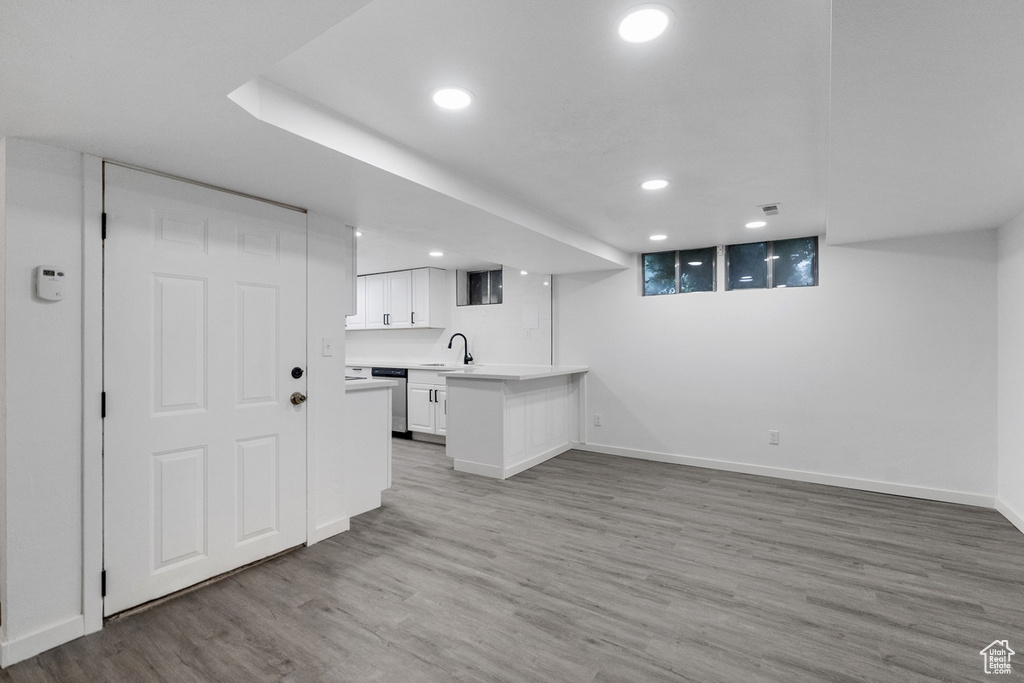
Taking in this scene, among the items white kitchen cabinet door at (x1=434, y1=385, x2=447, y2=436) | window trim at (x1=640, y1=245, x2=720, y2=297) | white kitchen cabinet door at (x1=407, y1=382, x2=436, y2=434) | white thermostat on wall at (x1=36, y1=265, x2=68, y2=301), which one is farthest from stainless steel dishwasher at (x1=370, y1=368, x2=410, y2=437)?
white thermostat on wall at (x1=36, y1=265, x2=68, y2=301)

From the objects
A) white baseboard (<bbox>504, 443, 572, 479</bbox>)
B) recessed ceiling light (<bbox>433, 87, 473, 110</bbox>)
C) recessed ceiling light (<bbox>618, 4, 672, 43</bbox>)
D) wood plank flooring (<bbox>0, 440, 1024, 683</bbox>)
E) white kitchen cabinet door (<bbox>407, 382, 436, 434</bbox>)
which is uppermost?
recessed ceiling light (<bbox>433, 87, 473, 110</bbox>)

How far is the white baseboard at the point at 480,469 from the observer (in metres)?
4.37

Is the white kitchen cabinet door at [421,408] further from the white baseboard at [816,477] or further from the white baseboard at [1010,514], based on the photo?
the white baseboard at [1010,514]

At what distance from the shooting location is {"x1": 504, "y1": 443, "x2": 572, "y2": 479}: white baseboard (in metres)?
4.43

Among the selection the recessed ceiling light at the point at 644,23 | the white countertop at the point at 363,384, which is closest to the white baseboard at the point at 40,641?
the white countertop at the point at 363,384

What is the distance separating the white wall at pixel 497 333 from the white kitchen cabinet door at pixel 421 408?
32.5 inches

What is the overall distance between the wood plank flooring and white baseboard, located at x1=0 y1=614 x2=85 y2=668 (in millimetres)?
43

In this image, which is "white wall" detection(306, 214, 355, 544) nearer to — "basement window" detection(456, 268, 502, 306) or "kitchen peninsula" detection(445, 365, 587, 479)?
"kitchen peninsula" detection(445, 365, 587, 479)

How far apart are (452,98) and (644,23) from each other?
0.79 metres

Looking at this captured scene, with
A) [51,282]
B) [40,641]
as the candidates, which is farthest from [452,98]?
Result: [40,641]

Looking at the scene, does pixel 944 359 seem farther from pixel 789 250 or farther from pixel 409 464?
pixel 409 464

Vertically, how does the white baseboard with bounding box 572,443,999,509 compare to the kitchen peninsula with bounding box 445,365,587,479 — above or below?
below

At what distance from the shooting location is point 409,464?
488cm

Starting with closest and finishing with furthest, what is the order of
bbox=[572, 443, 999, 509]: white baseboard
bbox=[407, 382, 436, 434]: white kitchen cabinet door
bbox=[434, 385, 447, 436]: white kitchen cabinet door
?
bbox=[572, 443, 999, 509]: white baseboard, bbox=[434, 385, 447, 436]: white kitchen cabinet door, bbox=[407, 382, 436, 434]: white kitchen cabinet door
